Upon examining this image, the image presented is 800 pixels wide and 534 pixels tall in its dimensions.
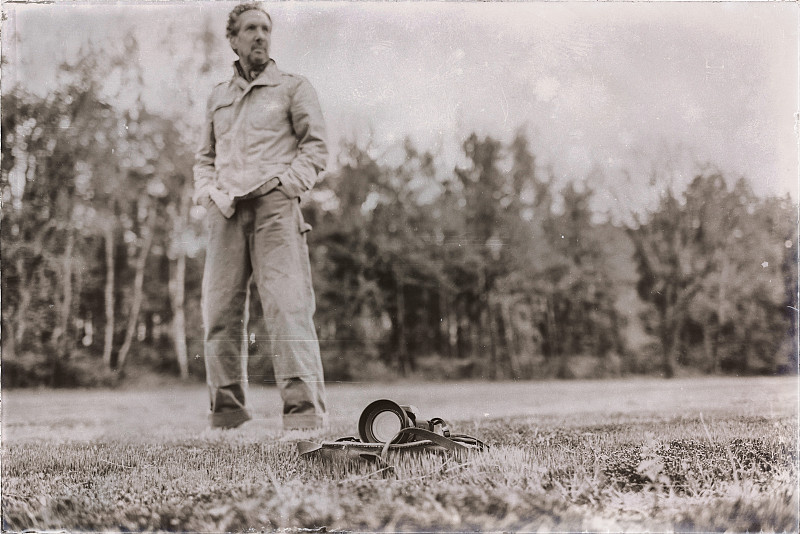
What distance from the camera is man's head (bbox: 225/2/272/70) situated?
349 centimetres

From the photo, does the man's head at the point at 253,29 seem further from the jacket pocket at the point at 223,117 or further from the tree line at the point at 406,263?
the tree line at the point at 406,263

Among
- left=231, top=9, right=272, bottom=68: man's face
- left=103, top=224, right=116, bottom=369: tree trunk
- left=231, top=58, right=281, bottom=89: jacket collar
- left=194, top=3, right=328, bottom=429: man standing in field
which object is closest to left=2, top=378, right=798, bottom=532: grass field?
left=194, top=3, right=328, bottom=429: man standing in field

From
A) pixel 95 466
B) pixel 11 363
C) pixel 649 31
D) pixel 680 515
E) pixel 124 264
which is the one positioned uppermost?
pixel 649 31

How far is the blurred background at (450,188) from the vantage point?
11.4 feet

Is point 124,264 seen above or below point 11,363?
above

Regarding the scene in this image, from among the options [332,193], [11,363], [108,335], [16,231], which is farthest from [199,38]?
[11,363]

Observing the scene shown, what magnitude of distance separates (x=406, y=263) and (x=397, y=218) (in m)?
0.27

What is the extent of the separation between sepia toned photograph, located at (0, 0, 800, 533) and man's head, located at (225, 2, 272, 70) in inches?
0.6

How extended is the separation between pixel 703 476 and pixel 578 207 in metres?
1.55

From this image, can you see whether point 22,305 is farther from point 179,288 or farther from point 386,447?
point 386,447

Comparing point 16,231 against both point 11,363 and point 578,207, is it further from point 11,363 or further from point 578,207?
point 578,207

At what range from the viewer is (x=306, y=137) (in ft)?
11.3

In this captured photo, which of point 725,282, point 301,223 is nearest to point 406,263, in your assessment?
point 301,223

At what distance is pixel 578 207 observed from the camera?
11.8 ft
